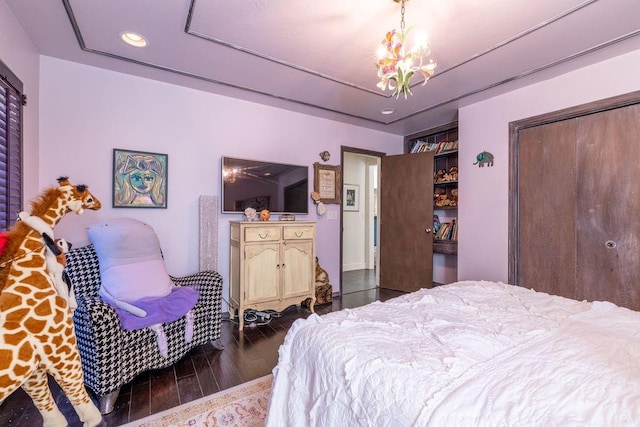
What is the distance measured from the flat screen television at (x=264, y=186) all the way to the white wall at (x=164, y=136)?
Result: 0.37ft

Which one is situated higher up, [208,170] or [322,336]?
[208,170]

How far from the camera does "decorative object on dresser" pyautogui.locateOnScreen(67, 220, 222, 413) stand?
1.62 meters

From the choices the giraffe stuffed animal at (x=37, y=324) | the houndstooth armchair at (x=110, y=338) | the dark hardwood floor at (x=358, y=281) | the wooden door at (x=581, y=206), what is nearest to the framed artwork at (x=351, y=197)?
the dark hardwood floor at (x=358, y=281)

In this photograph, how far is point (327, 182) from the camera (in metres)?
3.79

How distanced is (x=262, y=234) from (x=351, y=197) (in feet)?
10.6

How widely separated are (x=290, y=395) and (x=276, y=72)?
2.40 metres

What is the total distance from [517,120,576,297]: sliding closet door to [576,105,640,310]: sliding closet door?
7cm

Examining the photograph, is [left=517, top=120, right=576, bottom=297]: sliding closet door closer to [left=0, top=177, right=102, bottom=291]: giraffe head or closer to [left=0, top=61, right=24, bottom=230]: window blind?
[left=0, top=177, right=102, bottom=291]: giraffe head

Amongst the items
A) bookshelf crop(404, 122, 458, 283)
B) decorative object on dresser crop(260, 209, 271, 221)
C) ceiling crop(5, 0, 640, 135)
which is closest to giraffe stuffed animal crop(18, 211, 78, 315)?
ceiling crop(5, 0, 640, 135)

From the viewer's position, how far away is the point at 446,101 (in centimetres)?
313

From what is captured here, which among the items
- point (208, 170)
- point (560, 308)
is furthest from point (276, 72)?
point (560, 308)

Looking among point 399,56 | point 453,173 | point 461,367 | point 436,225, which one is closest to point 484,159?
point 453,173

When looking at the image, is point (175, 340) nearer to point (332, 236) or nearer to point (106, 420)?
point (106, 420)

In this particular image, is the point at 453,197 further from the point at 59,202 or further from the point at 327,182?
the point at 59,202
